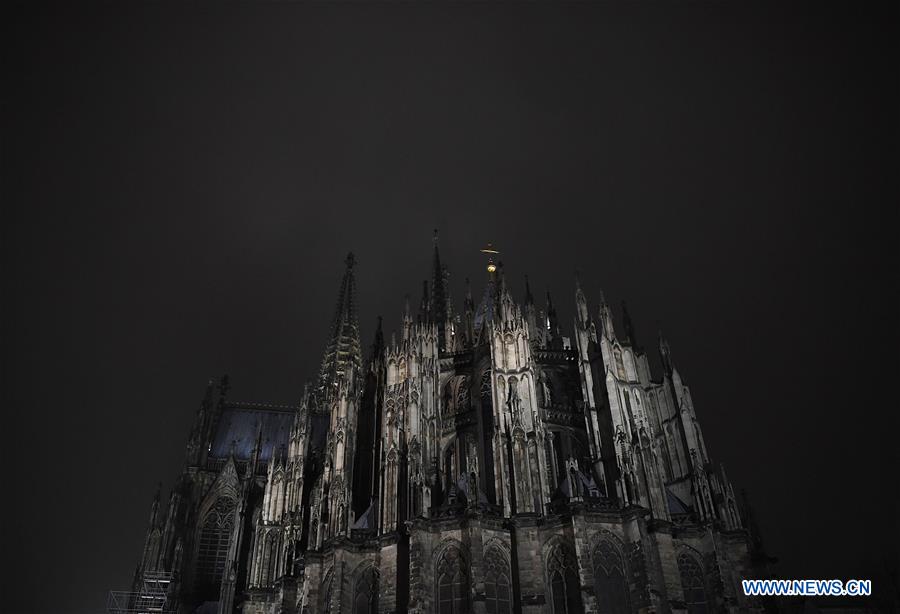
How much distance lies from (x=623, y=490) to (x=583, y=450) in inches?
276

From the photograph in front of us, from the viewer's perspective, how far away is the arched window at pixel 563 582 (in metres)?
27.5

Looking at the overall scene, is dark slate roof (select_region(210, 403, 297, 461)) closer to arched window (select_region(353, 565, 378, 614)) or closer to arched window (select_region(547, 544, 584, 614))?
arched window (select_region(353, 565, 378, 614))

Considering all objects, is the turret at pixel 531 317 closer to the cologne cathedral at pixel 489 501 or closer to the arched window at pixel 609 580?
the cologne cathedral at pixel 489 501

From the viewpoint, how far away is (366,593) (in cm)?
3125

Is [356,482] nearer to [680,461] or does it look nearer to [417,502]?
[417,502]

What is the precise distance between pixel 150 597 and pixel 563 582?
97.3ft

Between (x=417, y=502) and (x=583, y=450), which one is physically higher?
(x=583, y=450)

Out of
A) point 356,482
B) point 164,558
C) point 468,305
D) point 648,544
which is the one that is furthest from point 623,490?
point 164,558

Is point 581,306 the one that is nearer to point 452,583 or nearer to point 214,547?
point 452,583

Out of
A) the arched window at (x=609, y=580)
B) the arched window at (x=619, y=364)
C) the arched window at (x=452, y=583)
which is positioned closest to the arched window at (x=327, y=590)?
the arched window at (x=452, y=583)

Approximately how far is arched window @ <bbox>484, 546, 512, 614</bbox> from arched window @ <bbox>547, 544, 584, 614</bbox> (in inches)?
73.8

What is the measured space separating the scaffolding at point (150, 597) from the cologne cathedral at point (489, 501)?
14cm

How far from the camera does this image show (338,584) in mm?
30922

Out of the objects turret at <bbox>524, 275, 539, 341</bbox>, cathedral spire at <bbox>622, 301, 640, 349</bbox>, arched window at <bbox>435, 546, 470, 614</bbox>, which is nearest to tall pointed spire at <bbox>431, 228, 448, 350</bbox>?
turret at <bbox>524, 275, 539, 341</bbox>
